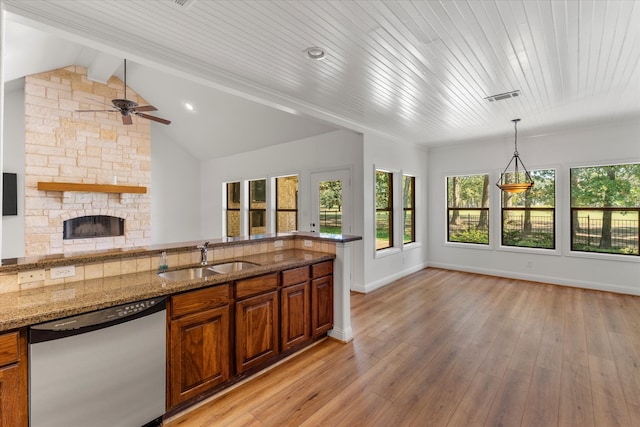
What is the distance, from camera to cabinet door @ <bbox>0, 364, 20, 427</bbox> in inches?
54.2

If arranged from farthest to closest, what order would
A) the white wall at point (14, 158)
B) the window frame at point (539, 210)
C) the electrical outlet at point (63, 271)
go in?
the window frame at point (539, 210), the white wall at point (14, 158), the electrical outlet at point (63, 271)

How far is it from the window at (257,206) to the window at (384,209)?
262 centimetres

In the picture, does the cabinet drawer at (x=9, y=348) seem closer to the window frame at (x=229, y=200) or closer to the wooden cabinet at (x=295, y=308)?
the wooden cabinet at (x=295, y=308)

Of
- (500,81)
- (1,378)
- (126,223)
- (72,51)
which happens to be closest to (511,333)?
(500,81)

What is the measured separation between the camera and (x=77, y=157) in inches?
221

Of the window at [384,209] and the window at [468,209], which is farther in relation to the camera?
the window at [468,209]

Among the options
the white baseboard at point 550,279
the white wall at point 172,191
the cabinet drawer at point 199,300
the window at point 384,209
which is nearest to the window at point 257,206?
the white wall at point 172,191

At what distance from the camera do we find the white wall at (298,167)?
4910 millimetres

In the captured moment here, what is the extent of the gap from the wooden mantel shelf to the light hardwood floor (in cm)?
520

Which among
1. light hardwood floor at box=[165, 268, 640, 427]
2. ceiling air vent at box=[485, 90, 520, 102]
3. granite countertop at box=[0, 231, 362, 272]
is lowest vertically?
light hardwood floor at box=[165, 268, 640, 427]

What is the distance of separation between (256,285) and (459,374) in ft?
6.17

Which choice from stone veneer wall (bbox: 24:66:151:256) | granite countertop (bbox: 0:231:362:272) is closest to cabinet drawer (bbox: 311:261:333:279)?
granite countertop (bbox: 0:231:362:272)

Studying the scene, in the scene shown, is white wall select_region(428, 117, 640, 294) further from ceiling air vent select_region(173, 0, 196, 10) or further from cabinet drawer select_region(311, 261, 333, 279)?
ceiling air vent select_region(173, 0, 196, 10)

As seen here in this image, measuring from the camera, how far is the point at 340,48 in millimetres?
2424
